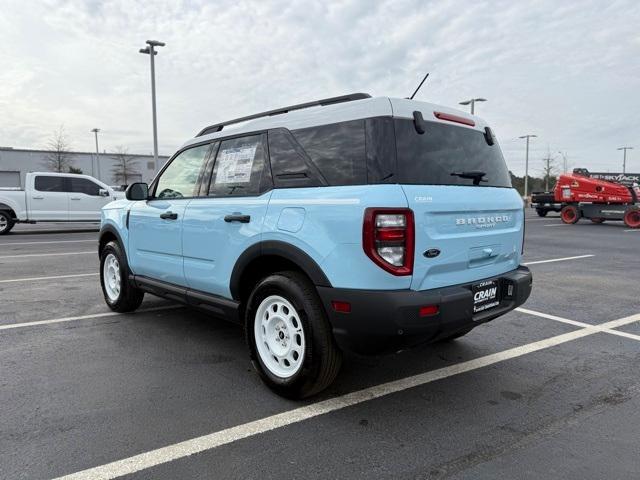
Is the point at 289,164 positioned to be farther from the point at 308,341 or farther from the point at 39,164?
the point at 39,164

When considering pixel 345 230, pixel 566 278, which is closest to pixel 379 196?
pixel 345 230

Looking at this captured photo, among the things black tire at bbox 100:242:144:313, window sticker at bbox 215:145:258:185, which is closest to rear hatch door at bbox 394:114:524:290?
window sticker at bbox 215:145:258:185

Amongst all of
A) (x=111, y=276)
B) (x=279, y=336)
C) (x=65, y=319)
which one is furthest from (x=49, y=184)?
(x=279, y=336)

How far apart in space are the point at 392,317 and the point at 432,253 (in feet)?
1.57

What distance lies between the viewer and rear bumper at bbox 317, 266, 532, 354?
2.82 meters

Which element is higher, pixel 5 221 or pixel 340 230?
pixel 340 230

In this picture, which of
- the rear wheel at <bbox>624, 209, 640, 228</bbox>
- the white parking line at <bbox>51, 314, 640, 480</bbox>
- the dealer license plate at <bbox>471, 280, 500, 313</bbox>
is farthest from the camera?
the rear wheel at <bbox>624, 209, 640, 228</bbox>

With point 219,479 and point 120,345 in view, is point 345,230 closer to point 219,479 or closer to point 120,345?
point 219,479

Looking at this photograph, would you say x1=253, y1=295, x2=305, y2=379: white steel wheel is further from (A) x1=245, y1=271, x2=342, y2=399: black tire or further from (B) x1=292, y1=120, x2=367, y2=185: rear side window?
(B) x1=292, y1=120, x2=367, y2=185: rear side window

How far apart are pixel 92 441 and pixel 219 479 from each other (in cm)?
87

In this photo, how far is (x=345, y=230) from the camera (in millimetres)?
2879

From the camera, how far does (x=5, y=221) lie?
51.6ft

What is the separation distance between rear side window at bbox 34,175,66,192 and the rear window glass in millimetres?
16109

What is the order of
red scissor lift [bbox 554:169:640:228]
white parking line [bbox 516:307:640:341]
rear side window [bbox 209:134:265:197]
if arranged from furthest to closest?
red scissor lift [bbox 554:169:640:228]
white parking line [bbox 516:307:640:341]
rear side window [bbox 209:134:265:197]
